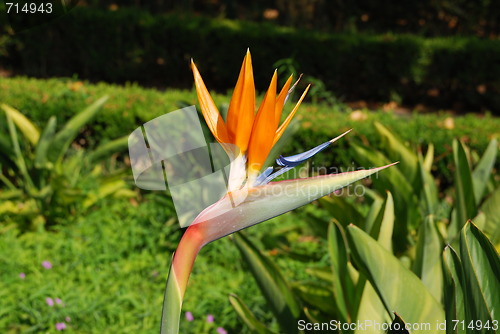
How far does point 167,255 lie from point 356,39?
5.16 m

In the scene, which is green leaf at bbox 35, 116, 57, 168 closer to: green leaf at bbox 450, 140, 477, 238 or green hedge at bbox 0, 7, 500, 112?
green leaf at bbox 450, 140, 477, 238

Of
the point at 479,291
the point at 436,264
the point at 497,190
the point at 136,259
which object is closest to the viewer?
the point at 479,291

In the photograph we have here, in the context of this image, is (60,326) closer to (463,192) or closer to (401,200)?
(401,200)

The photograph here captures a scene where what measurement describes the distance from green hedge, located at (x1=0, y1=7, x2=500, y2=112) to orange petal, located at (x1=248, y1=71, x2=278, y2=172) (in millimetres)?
6392

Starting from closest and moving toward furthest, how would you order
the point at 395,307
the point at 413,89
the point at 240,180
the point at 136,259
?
the point at 240,180 < the point at 395,307 < the point at 136,259 < the point at 413,89

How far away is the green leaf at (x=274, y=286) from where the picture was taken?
177 cm

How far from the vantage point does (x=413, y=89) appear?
7.91m

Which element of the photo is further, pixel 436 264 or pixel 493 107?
pixel 493 107

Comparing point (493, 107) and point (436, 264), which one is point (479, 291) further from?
point (493, 107)

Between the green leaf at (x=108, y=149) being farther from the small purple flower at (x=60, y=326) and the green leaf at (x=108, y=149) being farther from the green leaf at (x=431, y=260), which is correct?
the green leaf at (x=431, y=260)

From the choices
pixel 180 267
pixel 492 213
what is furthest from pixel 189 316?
pixel 180 267

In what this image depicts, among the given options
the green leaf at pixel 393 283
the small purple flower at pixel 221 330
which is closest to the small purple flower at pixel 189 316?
the small purple flower at pixel 221 330

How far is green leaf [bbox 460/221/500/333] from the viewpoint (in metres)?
1.11

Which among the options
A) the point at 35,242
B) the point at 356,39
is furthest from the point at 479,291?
the point at 356,39
